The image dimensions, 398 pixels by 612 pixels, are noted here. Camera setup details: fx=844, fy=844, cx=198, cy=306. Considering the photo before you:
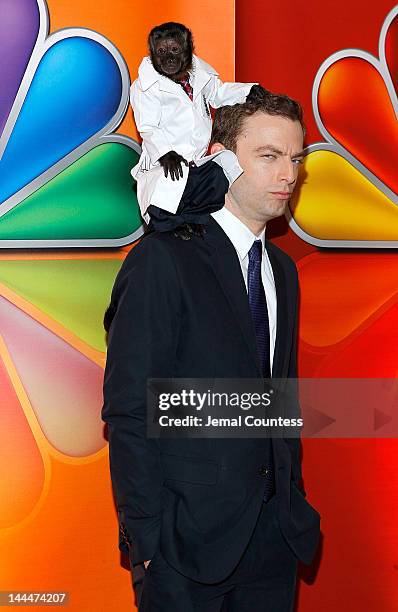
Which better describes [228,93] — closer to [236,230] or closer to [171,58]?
[171,58]

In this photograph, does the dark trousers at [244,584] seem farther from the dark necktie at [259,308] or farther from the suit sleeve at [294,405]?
the dark necktie at [259,308]

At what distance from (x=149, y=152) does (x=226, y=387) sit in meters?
0.64

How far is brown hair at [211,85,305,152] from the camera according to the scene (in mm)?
2029

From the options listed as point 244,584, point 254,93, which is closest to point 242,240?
point 254,93

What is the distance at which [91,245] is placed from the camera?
257cm

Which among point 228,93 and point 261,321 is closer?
point 261,321

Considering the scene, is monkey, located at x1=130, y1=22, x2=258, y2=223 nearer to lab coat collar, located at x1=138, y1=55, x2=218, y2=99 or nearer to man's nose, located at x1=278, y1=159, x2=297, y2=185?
lab coat collar, located at x1=138, y1=55, x2=218, y2=99

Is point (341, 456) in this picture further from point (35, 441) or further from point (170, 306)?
point (170, 306)

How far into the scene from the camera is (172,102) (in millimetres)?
2113

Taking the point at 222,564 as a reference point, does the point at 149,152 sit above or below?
above

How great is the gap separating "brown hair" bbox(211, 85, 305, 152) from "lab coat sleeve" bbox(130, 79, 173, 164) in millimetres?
137

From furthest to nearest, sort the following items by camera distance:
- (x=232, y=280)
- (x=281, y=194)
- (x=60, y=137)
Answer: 1. (x=60, y=137)
2. (x=281, y=194)
3. (x=232, y=280)

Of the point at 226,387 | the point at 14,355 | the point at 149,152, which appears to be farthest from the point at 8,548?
the point at 149,152

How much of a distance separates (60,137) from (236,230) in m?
0.84
